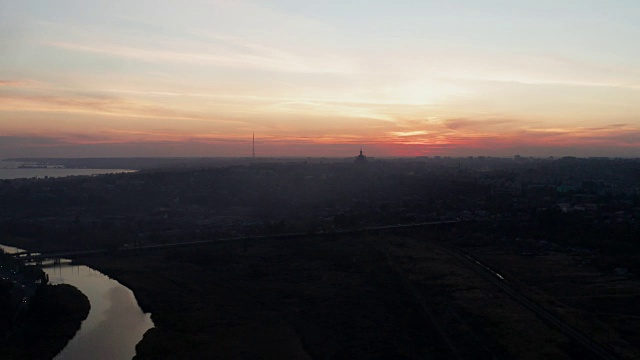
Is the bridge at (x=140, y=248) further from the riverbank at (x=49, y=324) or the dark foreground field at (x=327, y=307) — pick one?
the riverbank at (x=49, y=324)

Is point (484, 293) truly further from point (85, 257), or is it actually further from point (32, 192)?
point (32, 192)

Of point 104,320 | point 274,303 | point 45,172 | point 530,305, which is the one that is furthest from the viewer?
point 45,172

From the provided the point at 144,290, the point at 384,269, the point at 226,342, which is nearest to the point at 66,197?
the point at 144,290

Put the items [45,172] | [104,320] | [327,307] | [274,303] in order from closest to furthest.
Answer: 1. [104,320]
2. [327,307]
3. [274,303]
4. [45,172]

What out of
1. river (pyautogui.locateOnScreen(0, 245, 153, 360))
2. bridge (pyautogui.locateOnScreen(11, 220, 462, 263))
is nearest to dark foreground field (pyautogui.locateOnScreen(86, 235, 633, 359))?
river (pyautogui.locateOnScreen(0, 245, 153, 360))

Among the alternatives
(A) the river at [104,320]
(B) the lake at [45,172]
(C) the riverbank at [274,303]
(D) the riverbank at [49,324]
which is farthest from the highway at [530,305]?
(B) the lake at [45,172]

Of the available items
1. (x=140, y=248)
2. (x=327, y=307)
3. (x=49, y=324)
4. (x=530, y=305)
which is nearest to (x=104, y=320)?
(x=49, y=324)

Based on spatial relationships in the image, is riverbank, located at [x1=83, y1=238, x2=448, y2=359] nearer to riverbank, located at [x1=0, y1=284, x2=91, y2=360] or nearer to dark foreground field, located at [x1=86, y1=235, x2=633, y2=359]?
dark foreground field, located at [x1=86, y1=235, x2=633, y2=359]

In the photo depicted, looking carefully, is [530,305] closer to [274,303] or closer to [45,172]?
[274,303]
